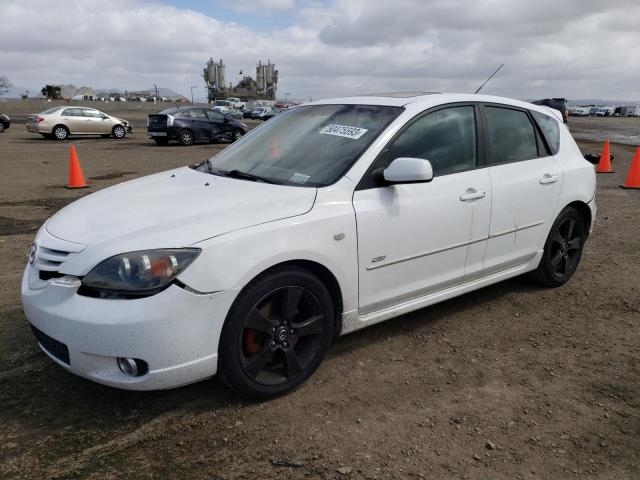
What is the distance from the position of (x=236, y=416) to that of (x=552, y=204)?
3.06 m

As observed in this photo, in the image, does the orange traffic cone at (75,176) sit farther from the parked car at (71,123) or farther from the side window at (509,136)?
the parked car at (71,123)

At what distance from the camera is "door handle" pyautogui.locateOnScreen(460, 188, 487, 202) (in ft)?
12.0

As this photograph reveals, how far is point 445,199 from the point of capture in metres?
3.57

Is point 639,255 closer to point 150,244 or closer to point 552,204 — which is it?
point 552,204

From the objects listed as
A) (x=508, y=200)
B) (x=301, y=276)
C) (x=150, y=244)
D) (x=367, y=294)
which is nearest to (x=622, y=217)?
(x=508, y=200)

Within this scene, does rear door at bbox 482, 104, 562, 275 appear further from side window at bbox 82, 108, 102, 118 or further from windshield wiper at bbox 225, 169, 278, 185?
side window at bbox 82, 108, 102, 118

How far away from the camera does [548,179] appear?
4.30 meters

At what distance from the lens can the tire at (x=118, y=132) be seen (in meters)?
24.0

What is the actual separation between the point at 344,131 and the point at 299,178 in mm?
517

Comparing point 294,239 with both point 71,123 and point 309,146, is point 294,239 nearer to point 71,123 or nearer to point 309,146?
point 309,146

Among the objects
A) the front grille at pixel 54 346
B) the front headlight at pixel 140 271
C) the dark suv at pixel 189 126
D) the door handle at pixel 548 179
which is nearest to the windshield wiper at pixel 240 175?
the front headlight at pixel 140 271

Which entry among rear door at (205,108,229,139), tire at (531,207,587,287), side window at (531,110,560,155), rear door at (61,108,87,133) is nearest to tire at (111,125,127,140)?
rear door at (61,108,87,133)

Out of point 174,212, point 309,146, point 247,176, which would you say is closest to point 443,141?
point 309,146

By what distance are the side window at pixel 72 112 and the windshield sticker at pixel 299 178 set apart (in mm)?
22146
